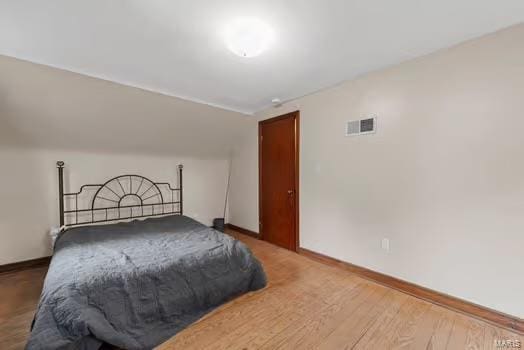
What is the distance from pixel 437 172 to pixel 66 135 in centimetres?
416

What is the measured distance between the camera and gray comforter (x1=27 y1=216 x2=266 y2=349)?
51.7 inches

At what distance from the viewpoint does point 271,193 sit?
3676 mm

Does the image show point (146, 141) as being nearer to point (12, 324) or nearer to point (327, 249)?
point (12, 324)

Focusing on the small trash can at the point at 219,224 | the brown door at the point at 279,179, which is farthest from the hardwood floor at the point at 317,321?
the small trash can at the point at 219,224

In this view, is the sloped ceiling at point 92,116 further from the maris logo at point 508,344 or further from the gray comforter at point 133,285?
the maris logo at point 508,344

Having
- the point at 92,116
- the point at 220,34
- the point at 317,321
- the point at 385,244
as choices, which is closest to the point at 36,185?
the point at 92,116

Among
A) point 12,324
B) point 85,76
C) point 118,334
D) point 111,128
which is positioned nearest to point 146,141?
point 111,128

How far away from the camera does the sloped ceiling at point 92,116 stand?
2242mm

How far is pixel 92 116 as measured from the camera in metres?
2.75

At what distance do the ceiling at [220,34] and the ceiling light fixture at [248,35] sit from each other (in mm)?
61

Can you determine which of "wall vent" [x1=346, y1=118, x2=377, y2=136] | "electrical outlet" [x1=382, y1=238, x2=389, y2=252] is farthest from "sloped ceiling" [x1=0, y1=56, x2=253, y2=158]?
"electrical outlet" [x1=382, y1=238, x2=389, y2=252]

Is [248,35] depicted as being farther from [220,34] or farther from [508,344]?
[508,344]

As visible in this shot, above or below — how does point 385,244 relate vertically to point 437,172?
below

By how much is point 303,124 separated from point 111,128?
8.57 feet
